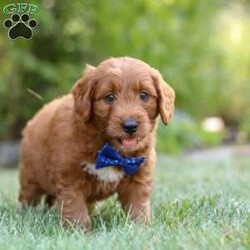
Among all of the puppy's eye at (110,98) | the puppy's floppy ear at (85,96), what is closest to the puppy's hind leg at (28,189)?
the puppy's floppy ear at (85,96)

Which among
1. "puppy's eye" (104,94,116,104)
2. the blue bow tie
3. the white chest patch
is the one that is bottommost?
the white chest patch

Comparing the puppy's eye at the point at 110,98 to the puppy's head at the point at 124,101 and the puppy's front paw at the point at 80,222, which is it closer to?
the puppy's head at the point at 124,101

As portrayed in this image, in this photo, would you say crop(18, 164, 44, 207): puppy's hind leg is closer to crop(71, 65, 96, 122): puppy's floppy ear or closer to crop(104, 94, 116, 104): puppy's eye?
crop(71, 65, 96, 122): puppy's floppy ear

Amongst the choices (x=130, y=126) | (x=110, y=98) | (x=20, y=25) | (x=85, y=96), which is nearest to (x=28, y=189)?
(x=20, y=25)

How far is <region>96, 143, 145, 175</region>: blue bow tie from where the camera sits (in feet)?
16.6

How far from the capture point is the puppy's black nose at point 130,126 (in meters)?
4.74

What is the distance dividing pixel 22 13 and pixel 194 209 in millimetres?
1843

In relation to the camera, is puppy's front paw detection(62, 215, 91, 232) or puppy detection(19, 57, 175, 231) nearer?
puppy detection(19, 57, 175, 231)

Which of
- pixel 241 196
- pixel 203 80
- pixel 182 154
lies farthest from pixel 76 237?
pixel 203 80

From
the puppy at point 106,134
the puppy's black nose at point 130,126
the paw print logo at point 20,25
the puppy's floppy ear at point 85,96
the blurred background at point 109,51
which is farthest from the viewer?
the blurred background at point 109,51

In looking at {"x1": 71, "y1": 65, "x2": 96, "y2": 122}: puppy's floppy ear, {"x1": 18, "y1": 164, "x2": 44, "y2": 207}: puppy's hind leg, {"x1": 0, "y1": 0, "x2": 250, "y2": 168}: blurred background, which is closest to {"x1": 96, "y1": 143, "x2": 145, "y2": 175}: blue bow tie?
{"x1": 71, "y1": 65, "x2": 96, "y2": 122}: puppy's floppy ear

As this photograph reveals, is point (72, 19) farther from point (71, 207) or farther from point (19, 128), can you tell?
point (71, 207)

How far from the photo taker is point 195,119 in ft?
51.3

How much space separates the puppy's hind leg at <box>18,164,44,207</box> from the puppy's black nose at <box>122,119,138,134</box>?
1445mm
